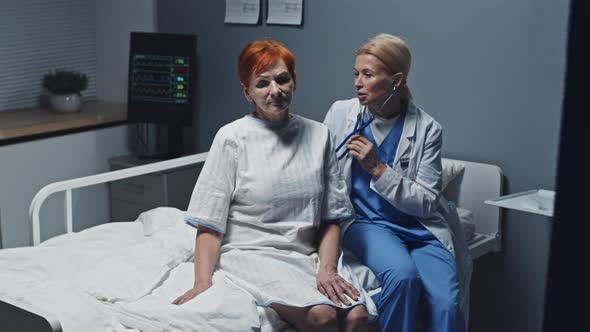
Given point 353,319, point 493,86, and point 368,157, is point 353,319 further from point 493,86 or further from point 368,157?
point 493,86

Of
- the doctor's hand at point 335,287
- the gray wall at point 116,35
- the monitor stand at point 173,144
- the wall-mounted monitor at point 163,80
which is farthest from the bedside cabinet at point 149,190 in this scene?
the doctor's hand at point 335,287

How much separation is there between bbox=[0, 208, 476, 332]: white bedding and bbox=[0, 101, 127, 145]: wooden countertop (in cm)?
116

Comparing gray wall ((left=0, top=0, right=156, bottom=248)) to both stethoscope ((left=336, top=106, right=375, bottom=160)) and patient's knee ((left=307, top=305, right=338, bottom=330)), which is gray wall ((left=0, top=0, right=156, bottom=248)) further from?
patient's knee ((left=307, top=305, right=338, bottom=330))

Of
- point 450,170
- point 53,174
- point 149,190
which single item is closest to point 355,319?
point 450,170

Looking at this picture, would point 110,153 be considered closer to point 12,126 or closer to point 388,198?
point 12,126

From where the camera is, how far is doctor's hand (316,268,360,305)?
1857mm

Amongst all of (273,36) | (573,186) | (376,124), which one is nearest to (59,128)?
(273,36)

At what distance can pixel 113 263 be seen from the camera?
2.01 m

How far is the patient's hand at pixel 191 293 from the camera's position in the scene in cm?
178

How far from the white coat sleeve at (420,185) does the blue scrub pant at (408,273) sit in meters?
0.10

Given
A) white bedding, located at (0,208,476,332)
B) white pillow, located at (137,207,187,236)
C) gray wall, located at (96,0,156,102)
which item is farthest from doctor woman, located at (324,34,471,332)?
gray wall, located at (96,0,156,102)

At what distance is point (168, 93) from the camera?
355cm

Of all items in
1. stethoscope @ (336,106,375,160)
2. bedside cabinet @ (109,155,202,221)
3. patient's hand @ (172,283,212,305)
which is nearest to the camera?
patient's hand @ (172,283,212,305)

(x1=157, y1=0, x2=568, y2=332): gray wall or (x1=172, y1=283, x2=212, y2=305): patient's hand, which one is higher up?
(x1=157, y1=0, x2=568, y2=332): gray wall
